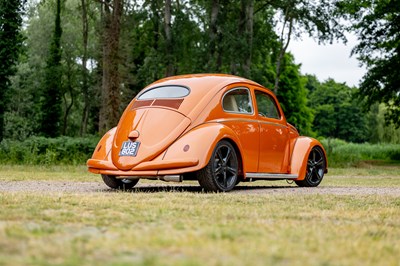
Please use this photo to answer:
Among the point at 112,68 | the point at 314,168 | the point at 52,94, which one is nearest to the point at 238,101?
the point at 314,168

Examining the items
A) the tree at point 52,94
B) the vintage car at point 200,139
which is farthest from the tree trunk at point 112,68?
the tree at point 52,94

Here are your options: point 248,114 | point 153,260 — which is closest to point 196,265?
point 153,260

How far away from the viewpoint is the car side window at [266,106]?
11.2 meters

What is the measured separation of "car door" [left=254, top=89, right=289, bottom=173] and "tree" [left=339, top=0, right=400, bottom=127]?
2441 centimetres

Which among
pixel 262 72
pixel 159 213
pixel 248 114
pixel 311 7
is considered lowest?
pixel 159 213

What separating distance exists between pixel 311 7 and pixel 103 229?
28518 millimetres

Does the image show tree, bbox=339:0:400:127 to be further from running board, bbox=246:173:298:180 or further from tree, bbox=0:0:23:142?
running board, bbox=246:173:298:180

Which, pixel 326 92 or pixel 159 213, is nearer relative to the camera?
pixel 159 213

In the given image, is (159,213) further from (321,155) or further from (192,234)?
(321,155)

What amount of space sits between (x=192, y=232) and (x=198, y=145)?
4771 millimetres

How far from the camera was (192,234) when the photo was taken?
4.18 m

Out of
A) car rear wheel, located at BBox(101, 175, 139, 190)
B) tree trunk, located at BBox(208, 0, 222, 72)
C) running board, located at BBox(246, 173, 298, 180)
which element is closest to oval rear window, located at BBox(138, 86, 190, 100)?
car rear wheel, located at BBox(101, 175, 139, 190)

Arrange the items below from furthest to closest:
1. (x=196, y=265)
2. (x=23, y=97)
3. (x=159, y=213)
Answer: (x=23, y=97) → (x=159, y=213) → (x=196, y=265)

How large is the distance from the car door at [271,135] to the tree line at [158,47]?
1077cm
